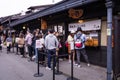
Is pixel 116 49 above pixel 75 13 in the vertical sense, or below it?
below

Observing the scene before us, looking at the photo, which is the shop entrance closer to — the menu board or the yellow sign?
the menu board

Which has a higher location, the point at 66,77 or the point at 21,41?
the point at 21,41

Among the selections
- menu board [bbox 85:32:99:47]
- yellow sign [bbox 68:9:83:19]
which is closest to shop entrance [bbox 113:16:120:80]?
menu board [bbox 85:32:99:47]

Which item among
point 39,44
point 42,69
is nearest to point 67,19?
point 39,44

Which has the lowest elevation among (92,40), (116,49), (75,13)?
(116,49)

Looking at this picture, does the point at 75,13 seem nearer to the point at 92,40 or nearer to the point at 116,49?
the point at 92,40

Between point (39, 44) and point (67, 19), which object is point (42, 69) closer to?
point (39, 44)

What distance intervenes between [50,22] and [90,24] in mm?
5239

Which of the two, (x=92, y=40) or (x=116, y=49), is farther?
(x=92, y=40)

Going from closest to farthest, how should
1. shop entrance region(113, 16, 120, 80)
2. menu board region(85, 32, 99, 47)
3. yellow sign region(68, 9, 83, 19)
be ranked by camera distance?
shop entrance region(113, 16, 120, 80)
yellow sign region(68, 9, 83, 19)
menu board region(85, 32, 99, 47)

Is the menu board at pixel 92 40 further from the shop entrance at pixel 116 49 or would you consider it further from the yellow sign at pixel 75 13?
the shop entrance at pixel 116 49

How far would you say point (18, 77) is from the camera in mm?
8977

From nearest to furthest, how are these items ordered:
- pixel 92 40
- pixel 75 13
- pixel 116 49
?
pixel 116 49 < pixel 75 13 < pixel 92 40

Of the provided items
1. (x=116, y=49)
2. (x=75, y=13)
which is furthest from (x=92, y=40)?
(x=116, y=49)
